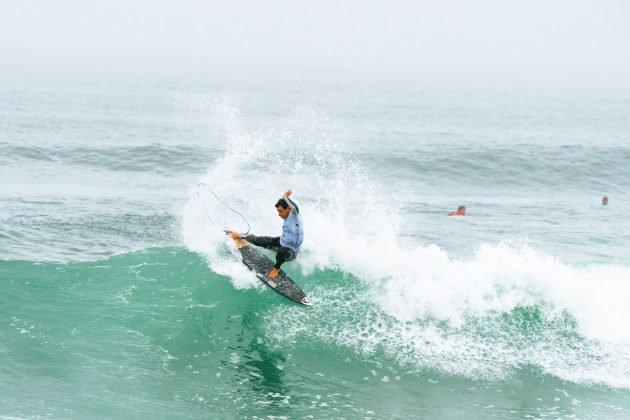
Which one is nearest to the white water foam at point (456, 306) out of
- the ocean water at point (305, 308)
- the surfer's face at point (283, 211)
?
the ocean water at point (305, 308)

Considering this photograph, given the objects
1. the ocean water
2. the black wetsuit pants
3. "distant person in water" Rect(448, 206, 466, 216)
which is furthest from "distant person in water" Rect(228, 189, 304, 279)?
"distant person in water" Rect(448, 206, 466, 216)

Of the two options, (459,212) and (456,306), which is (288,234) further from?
(459,212)

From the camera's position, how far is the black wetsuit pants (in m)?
15.4

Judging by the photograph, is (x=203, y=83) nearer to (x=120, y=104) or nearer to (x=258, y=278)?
(x=120, y=104)

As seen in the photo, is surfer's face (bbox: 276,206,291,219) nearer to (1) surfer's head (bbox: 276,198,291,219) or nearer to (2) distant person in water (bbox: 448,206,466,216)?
(1) surfer's head (bbox: 276,198,291,219)

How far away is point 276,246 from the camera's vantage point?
52.5 feet

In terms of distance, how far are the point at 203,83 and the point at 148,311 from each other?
82360 mm

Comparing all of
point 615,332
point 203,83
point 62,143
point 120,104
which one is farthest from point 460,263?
point 203,83

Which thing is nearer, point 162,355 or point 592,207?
point 162,355

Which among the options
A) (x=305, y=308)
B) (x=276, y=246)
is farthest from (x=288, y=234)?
(x=305, y=308)

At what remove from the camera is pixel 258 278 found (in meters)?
16.3

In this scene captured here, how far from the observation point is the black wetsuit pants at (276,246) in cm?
1543

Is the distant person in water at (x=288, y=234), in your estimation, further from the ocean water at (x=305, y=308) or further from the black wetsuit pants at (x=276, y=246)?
the ocean water at (x=305, y=308)

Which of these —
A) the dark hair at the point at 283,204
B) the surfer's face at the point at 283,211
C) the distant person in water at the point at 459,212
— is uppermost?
the dark hair at the point at 283,204
